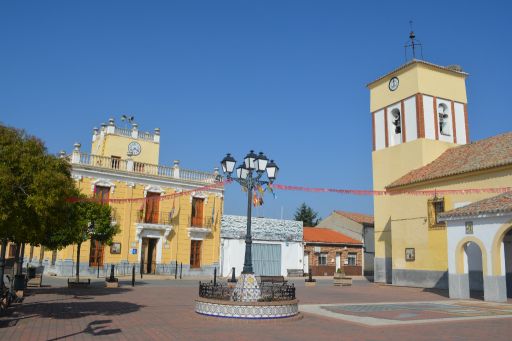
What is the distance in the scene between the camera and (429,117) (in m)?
26.6

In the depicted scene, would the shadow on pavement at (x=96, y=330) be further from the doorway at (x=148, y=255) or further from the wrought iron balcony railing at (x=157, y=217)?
the doorway at (x=148, y=255)

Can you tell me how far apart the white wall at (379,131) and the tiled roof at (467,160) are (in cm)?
379

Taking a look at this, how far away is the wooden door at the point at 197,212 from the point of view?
31445 mm

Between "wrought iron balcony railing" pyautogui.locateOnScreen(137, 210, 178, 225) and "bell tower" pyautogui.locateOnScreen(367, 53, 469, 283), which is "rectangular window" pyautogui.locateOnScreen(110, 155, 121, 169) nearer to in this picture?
"wrought iron balcony railing" pyautogui.locateOnScreen(137, 210, 178, 225)

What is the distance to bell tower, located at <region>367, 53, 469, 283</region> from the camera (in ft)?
87.1

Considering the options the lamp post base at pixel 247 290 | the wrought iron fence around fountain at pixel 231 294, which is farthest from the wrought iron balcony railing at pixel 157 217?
the lamp post base at pixel 247 290

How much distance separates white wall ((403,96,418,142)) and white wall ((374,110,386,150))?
6.46ft

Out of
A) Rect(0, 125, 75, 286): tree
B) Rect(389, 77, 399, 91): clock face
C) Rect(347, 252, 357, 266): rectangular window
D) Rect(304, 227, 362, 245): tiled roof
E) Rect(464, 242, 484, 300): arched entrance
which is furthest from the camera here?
Rect(347, 252, 357, 266): rectangular window

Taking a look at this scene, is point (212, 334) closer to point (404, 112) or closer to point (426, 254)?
point (426, 254)

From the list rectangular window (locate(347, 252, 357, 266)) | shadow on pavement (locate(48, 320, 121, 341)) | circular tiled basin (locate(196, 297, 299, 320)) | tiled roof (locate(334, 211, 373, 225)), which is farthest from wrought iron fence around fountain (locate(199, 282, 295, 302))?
tiled roof (locate(334, 211, 373, 225))

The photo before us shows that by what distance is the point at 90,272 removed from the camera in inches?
1064

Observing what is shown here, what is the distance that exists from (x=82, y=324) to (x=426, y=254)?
1843 centimetres

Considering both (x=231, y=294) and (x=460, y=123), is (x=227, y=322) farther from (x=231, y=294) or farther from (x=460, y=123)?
(x=460, y=123)

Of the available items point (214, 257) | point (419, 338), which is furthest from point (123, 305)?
point (214, 257)
